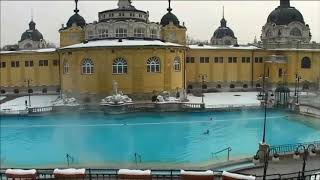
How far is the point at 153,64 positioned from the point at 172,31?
1038 centimetres

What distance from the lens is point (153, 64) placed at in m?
37.2

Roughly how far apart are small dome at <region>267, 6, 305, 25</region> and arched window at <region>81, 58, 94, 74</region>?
25113 mm

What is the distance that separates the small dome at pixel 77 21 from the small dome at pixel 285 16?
23042 mm

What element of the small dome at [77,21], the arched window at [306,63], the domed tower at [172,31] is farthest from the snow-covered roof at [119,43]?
the arched window at [306,63]

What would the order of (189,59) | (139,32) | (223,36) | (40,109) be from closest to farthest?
(40,109)
(139,32)
(189,59)
(223,36)

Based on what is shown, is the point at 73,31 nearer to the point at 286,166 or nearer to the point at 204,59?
the point at 204,59

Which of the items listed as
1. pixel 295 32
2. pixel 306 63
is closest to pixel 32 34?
pixel 295 32

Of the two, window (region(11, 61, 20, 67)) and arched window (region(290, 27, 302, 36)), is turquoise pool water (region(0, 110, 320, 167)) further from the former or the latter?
arched window (region(290, 27, 302, 36))

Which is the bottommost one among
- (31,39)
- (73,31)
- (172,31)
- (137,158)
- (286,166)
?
(137,158)

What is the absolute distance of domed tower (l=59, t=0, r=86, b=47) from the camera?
152ft

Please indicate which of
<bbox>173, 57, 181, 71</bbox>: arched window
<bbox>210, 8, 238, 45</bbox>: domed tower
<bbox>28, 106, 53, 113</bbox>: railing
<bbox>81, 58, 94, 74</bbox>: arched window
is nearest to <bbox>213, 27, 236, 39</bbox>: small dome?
<bbox>210, 8, 238, 45</bbox>: domed tower

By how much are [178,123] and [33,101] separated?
1741 cm

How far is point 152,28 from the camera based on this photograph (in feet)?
136

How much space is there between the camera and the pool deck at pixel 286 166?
Result: 13945 millimetres
